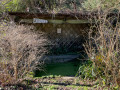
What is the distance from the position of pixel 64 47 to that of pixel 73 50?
638mm

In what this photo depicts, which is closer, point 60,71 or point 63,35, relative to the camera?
point 60,71

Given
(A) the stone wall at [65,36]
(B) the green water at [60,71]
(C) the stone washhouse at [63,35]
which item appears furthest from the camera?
(A) the stone wall at [65,36]

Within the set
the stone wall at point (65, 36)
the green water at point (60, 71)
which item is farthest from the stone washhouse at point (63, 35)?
the green water at point (60, 71)

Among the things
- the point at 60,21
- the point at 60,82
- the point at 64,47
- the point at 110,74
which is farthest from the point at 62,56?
the point at 110,74

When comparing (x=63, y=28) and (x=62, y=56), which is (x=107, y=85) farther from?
(x=63, y=28)

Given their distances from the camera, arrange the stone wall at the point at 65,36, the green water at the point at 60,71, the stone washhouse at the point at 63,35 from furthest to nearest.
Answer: the stone wall at the point at 65,36 → the stone washhouse at the point at 63,35 → the green water at the point at 60,71

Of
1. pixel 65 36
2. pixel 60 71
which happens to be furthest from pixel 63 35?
pixel 60 71

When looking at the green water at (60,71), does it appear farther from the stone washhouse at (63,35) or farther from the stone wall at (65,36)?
the stone wall at (65,36)

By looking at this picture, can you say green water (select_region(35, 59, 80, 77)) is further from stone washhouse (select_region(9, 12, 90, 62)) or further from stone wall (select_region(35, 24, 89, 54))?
stone wall (select_region(35, 24, 89, 54))

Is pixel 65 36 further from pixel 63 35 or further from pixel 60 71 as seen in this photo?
pixel 60 71

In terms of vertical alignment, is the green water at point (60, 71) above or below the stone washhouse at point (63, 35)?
below

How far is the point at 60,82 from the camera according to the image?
3.97 meters

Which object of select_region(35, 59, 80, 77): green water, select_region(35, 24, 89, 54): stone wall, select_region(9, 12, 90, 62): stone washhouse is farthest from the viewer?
select_region(35, 24, 89, 54): stone wall

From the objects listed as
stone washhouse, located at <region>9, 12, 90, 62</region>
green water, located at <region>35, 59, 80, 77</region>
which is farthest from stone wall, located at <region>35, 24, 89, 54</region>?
green water, located at <region>35, 59, 80, 77</region>
